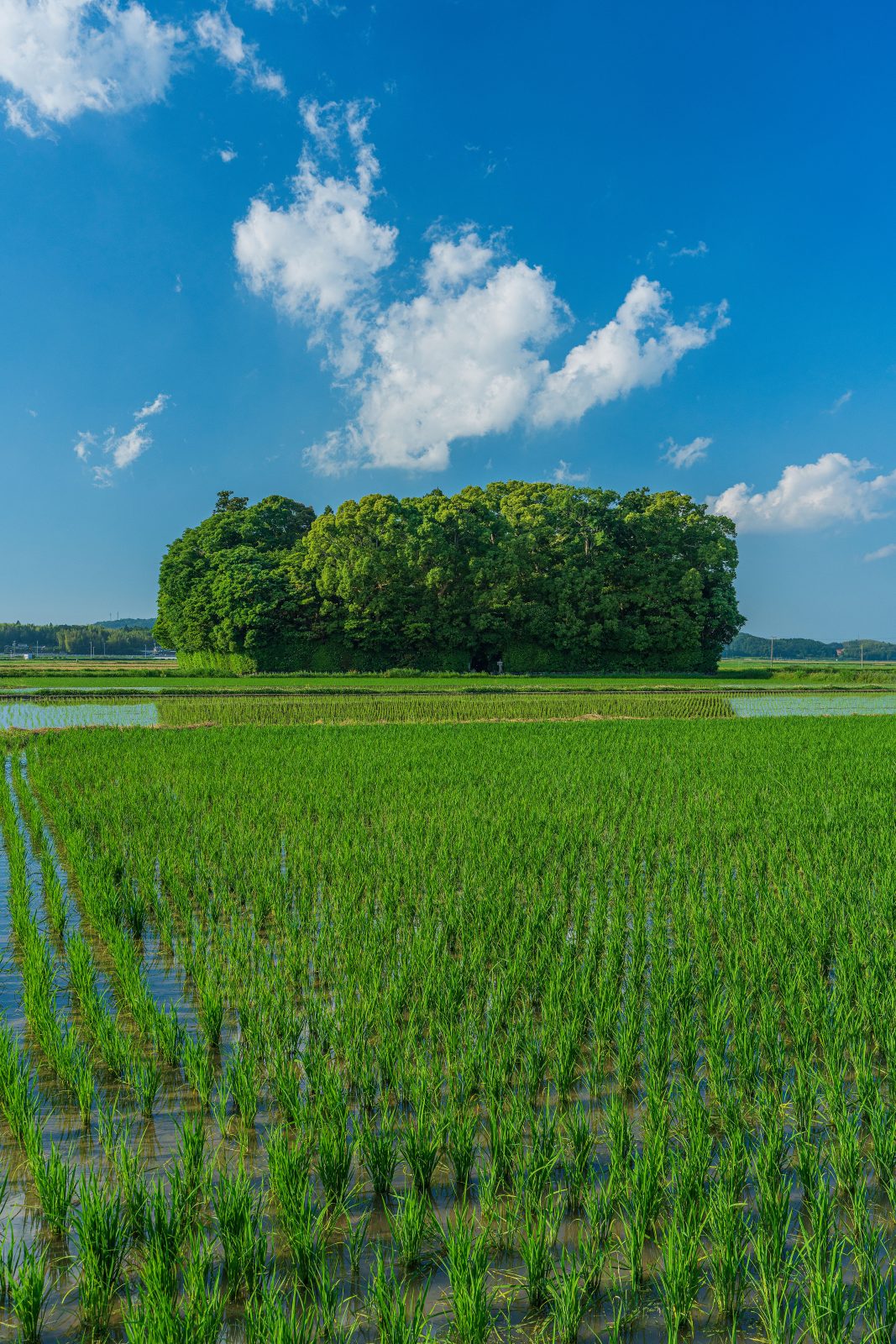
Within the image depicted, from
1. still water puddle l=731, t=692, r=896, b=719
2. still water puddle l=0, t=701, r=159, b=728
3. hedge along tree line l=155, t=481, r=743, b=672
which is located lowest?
still water puddle l=731, t=692, r=896, b=719

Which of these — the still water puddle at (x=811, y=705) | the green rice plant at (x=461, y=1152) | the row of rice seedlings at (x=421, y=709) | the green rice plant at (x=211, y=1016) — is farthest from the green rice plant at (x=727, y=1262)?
the still water puddle at (x=811, y=705)

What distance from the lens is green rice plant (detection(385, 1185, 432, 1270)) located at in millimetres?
2312

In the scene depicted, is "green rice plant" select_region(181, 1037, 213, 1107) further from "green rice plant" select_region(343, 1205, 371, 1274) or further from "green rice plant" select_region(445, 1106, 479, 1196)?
"green rice plant" select_region(445, 1106, 479, 1196)

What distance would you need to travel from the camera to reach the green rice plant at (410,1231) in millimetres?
2312

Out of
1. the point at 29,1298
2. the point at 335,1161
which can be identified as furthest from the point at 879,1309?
the point at 29,1298

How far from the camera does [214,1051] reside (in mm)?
3684

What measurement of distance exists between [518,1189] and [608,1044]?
131 cm

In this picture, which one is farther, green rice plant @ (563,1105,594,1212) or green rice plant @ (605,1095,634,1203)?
green rice plant @ (563,1105,594,1212)

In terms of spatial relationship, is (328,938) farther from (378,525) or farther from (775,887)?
(378,525)

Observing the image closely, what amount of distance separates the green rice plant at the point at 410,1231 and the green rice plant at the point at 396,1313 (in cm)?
8

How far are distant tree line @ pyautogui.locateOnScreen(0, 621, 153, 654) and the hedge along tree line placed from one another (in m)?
90.9

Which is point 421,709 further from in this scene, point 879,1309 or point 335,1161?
point 879,1309

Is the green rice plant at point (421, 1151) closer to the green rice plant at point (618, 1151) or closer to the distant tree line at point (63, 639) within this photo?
the green rice plant at point (618, 1151)

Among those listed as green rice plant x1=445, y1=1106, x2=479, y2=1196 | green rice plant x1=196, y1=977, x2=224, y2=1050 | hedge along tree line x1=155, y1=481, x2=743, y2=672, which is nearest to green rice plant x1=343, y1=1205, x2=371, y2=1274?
green rice plant x1=445, y1=1106, x2=479, y2=1196
